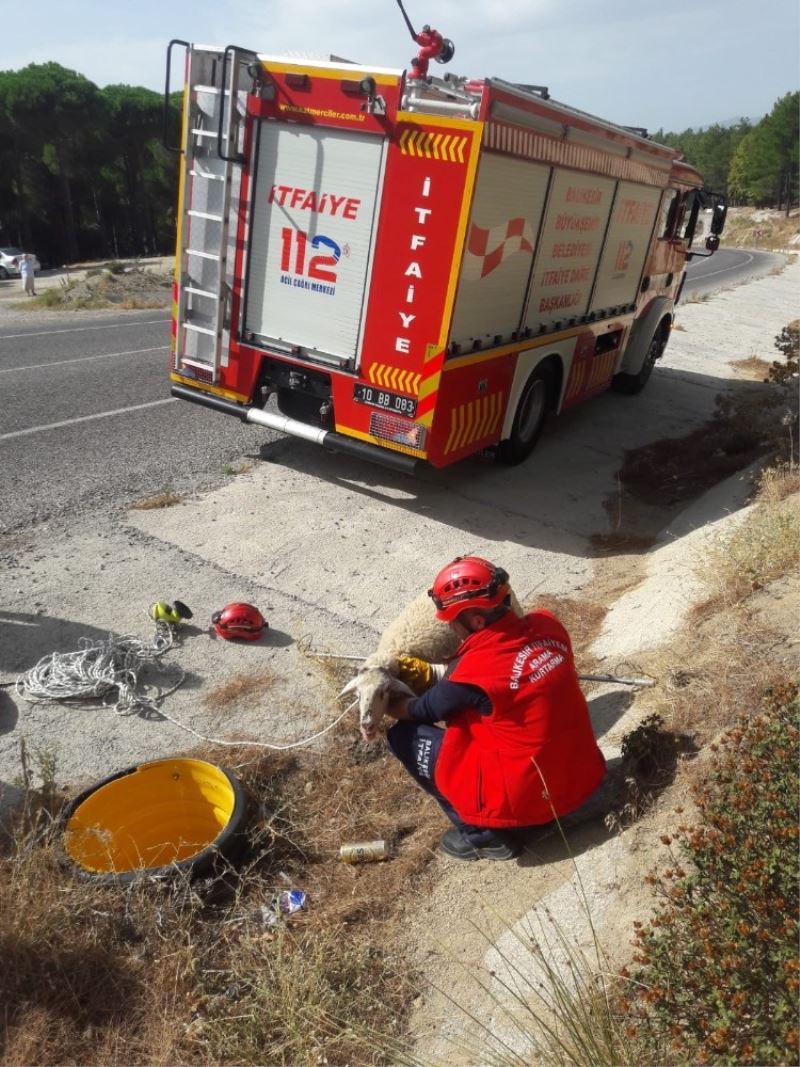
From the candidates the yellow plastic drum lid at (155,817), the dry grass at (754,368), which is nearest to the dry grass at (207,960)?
the yellow plastic drum lid at (155,817)

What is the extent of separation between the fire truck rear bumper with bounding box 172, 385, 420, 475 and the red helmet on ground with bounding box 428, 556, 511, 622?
3.57m

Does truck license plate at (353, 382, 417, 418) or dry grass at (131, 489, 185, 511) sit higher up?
truck license plate at (353, 382, 417, 418)

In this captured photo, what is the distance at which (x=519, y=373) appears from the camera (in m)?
7.74

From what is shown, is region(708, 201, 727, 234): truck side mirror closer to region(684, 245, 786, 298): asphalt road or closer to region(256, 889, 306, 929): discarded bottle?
region(256, 889, 306, 929): discarded bottle

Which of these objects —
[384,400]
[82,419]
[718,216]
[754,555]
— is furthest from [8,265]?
[754,555]

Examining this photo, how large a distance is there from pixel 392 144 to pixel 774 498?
4094mm

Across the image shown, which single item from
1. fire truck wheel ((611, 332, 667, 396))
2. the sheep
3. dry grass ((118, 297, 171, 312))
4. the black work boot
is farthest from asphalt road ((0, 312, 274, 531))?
dry grass ((118, 297, 171, 312))

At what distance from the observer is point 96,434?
852 cm

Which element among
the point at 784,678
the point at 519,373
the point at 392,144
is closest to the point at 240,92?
the point at 392,144

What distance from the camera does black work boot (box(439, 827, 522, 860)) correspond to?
11.2 feet

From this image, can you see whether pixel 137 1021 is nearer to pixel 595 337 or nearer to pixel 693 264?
pixel 595 337

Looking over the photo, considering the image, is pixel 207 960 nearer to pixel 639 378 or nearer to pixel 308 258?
pixel 308 258

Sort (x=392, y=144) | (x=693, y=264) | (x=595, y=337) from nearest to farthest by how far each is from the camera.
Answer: (x=392, y=144)
(x=595, y=337)
(x=693, y=264)

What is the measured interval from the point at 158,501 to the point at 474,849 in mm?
4340
